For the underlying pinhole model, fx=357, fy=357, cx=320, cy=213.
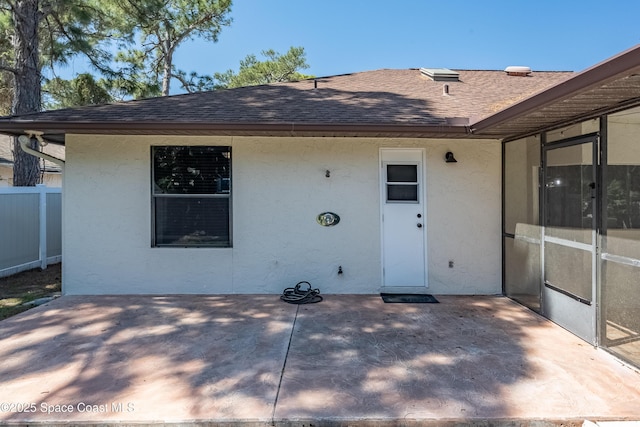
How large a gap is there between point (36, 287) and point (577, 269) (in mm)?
7719

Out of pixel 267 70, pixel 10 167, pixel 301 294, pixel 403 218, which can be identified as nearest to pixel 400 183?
pixel 403 218

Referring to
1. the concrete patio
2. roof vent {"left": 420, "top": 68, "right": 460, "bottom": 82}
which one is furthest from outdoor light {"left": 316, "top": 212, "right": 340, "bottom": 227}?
roof vent {"left": 420, "top": 68, "right": 460, "bottom": 82}

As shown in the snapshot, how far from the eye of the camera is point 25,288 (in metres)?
5.84

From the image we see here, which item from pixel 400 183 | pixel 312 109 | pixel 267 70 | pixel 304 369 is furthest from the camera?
pixel 267 70

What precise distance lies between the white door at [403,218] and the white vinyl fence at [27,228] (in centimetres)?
670

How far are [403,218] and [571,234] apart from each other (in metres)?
2.15

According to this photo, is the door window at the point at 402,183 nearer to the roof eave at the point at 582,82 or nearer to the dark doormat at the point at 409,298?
the dark doormat at the point at 409,298

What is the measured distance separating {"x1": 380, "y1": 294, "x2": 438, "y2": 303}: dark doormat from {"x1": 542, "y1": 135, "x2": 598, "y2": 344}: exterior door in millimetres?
1413

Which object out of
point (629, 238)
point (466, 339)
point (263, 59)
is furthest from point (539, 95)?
point (263, 59)

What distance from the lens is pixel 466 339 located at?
3.68 metres

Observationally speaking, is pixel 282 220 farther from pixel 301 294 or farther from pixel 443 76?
pixel 443 76

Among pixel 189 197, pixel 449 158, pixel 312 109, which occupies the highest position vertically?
pixel 312 109

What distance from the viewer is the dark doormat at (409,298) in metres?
5.06

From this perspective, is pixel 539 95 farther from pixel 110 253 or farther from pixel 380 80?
pixel 110 253
